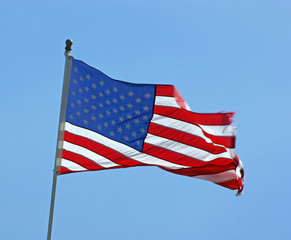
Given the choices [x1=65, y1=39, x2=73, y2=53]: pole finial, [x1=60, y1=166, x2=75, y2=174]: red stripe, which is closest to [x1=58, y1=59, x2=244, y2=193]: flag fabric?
[x1=65, y1=39, x2=73, y2=53]: pole finial

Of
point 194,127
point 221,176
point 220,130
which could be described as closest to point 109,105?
point 194,127

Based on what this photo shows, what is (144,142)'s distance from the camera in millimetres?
22109

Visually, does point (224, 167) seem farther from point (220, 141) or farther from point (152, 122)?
point (152, 122)

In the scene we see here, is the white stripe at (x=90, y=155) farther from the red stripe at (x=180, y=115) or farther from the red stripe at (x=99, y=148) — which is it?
the red stripe at (x=180, y=115)

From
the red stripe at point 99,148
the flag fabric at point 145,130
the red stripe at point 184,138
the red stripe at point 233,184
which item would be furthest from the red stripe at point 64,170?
the red stripe at point 233,184

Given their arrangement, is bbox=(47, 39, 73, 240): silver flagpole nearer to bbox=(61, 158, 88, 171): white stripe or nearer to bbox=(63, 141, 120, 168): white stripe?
bbox=(61, 158, 88, 171): white stripe

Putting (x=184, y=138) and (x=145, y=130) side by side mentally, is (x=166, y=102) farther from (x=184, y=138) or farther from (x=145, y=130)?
(x=184, y=138)

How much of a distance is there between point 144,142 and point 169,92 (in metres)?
1.88

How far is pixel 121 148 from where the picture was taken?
71.5 ft

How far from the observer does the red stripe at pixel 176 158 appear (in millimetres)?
21906

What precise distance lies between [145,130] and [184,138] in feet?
4.31

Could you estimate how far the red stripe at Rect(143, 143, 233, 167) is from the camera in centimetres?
2191

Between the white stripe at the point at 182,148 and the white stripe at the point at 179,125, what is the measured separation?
0.46 m

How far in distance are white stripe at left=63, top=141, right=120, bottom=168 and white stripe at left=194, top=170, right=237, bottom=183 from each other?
3.13 metres
